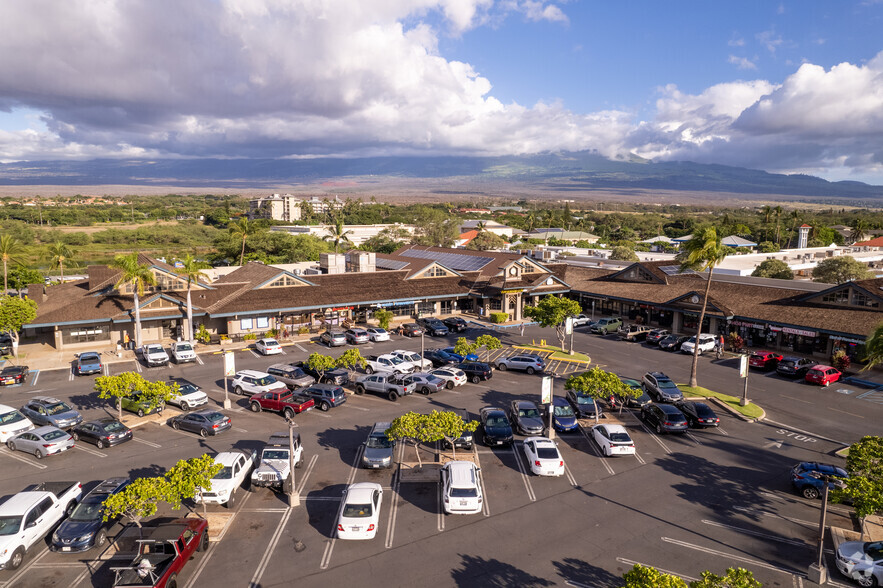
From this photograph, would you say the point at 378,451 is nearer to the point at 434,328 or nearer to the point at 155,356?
the point at 155,356

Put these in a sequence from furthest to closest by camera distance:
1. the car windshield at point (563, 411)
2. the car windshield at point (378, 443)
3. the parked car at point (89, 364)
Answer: the parked car at point (89, 364) < the car windshield at point (563, 411) < the car windshield at point (378, 443)

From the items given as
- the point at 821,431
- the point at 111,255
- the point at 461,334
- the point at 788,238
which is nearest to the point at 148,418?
the point at 461,334

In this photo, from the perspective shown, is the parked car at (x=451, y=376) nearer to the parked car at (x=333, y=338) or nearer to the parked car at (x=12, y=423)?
the parked car at (x=333, y=338)

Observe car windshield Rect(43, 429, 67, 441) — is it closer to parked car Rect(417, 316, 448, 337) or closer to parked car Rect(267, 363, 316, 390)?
parked car Rect(267, 363, 316, 390)

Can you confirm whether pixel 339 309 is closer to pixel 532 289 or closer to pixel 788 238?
pixel 532 289

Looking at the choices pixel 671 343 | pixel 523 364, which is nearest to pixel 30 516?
pixel 523 364

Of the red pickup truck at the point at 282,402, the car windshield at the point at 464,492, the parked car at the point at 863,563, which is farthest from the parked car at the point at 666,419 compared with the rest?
the red pickup truck at the point at 282,402
